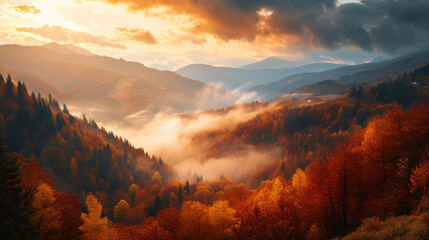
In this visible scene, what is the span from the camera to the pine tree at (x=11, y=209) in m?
24.9

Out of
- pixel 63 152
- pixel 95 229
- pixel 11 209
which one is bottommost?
pixel 63 152

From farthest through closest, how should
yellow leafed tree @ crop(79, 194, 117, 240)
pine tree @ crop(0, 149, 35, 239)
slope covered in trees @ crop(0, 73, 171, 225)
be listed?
slope covered in trees @ crop(0, 73, 171, 225) < yellow leafed tree @ crop(79, 194, 117, 240) < pine tree @ crop(0, 149, 35, 239)

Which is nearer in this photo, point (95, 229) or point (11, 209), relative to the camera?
point (11, 209)

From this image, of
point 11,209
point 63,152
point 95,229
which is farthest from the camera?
point 63,152

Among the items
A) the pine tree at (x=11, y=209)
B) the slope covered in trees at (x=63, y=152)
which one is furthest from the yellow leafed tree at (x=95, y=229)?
the slope covered in trees at (x=63, y=152)

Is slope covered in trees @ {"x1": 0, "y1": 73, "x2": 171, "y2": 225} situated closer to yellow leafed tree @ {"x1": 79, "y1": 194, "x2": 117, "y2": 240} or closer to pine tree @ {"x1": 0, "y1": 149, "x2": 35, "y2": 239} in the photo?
yellow leafed tree @ {"x1": 79, "y1": 194, "x2": 117, "y2": 240}

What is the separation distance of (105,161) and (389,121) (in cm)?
15777

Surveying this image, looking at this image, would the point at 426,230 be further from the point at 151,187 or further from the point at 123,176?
the point at 123,176

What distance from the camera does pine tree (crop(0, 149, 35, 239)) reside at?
2491 centimetres

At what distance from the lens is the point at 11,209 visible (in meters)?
25.1

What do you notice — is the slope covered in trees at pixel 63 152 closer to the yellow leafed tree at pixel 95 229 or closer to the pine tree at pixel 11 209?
the yellow leafed tree at pixel 95 229

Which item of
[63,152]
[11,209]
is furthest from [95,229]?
[63,152]

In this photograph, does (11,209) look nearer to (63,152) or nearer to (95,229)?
(95,229)

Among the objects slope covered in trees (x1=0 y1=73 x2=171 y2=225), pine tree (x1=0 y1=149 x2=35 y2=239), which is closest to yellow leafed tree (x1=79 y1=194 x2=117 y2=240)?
pine tree (x1=0 y1=149 x2=35 y2=239)
